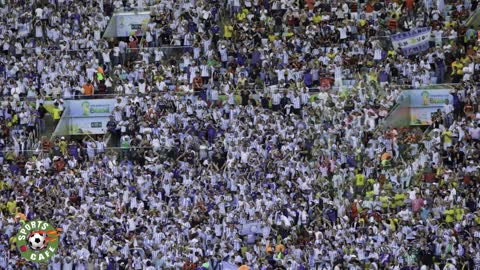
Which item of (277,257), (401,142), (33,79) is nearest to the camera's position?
(277,257)

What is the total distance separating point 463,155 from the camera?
72.5 meters

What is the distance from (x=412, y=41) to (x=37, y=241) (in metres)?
20.5

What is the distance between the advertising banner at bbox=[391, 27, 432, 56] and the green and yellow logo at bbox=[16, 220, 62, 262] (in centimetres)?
1901

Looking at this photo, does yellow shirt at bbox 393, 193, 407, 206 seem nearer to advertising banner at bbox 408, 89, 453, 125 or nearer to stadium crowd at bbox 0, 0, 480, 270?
stadium crowd at bbox 0, 0, 480, 270

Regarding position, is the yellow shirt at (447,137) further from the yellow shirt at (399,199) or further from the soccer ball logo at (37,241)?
the soccer ball logo at (37,241)

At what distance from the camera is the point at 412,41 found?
78438mm

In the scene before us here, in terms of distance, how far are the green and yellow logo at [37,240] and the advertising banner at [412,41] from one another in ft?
62.4

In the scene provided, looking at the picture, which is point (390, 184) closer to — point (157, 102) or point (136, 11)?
point (157, 102)

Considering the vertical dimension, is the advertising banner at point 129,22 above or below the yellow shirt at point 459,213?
above

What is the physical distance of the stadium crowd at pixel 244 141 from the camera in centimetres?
6944

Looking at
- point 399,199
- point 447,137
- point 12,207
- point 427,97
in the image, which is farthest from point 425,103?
point 12,207

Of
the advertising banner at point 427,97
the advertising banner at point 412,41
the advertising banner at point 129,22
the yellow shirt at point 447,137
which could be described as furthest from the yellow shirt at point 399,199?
the advertising banner at point 129,22

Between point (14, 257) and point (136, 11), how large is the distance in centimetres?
1657

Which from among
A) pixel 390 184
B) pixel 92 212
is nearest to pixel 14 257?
pixel 92 212
